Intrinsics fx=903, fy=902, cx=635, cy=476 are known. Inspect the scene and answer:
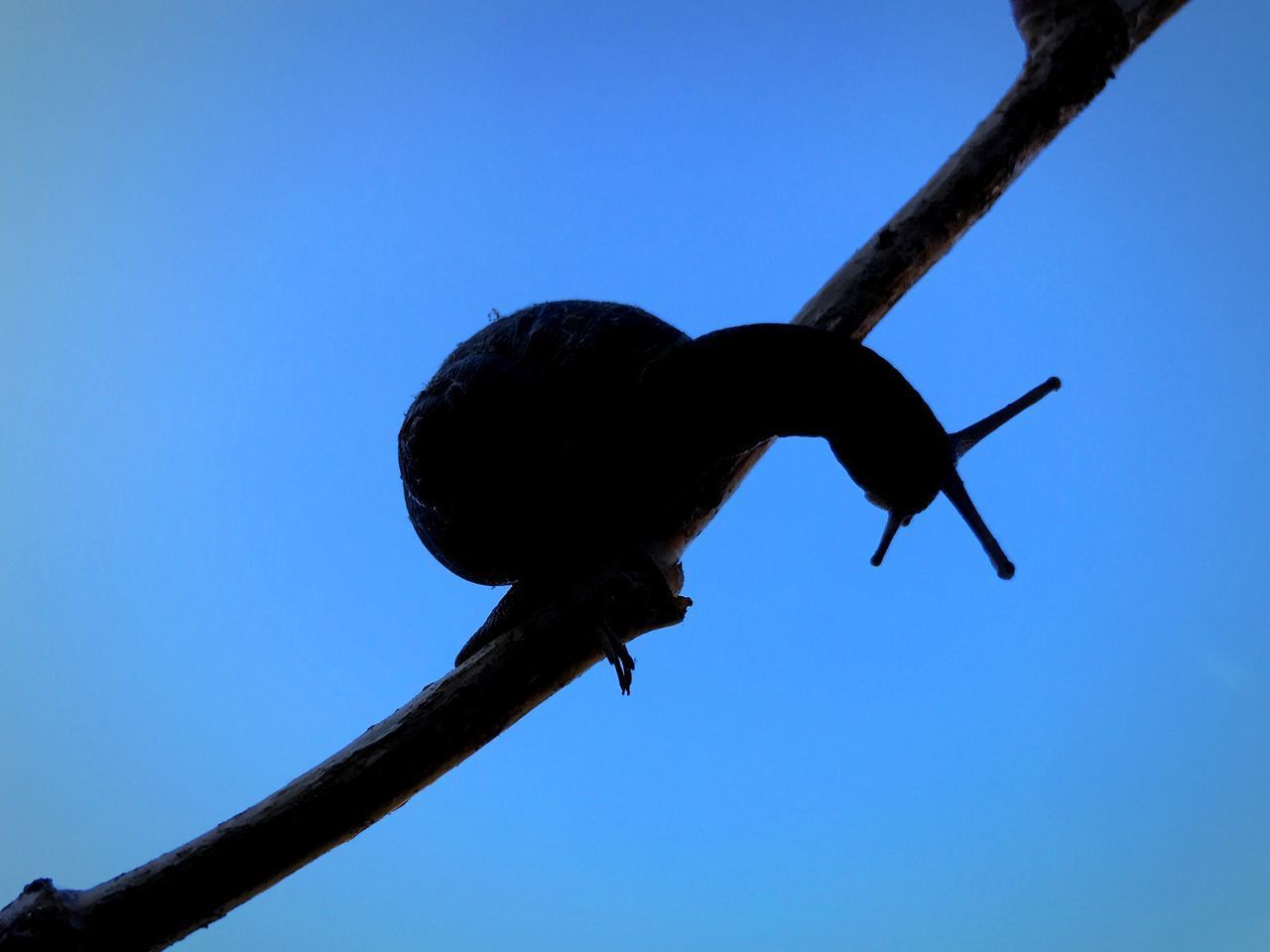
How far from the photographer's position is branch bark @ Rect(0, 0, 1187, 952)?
4.94ft

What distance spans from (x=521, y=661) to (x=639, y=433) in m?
0.57

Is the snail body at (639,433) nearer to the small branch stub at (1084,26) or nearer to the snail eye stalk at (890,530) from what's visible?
the snail eye stalk at (890,530)

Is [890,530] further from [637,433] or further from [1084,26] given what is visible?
[1084,26]

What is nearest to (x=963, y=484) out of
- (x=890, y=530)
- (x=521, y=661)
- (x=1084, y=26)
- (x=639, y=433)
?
(x=890, y=530)

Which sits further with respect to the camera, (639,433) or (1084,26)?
(1084,26)

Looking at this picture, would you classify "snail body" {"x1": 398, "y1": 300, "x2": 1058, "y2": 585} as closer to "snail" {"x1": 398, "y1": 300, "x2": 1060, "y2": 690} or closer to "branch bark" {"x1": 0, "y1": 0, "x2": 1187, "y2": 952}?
"snail" {"x1": 398, "y1": 300, "x2": 1060, "y2": 690}

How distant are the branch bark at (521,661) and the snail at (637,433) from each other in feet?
0.47

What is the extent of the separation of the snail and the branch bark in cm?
14

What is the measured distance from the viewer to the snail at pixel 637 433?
2008 millimetres

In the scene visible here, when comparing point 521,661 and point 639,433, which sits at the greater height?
point 639,433

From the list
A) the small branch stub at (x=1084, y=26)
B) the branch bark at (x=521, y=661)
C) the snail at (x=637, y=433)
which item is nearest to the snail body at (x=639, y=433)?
the snail at (x=637, y=433)

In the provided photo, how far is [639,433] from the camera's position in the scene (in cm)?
202

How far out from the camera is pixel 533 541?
2.03m

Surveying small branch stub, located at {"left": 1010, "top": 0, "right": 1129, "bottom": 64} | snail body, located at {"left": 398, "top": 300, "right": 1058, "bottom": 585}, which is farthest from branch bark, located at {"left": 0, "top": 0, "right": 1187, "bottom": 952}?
snail body, located at {"left": 398, "top": 300, "right": 1058, "bottom": 585}
